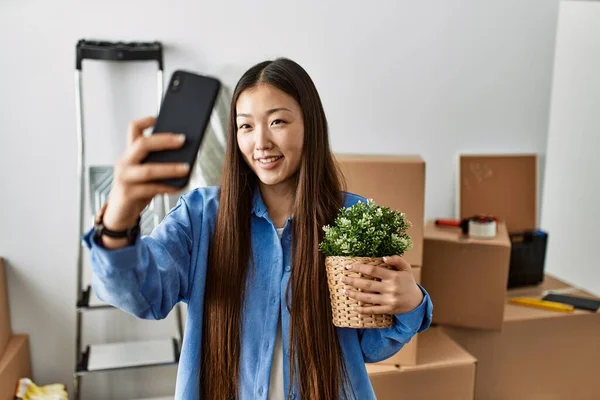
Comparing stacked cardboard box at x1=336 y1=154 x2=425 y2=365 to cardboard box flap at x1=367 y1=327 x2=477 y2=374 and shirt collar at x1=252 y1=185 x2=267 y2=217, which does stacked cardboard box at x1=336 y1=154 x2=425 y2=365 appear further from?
shirt collar at x1=252 y1=185 x2=267 y2=217

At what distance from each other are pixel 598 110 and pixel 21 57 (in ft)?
8.92

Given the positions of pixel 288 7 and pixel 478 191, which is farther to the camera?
pixel 478 191

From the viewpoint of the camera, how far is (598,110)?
3.40 m

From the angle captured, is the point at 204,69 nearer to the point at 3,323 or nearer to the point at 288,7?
the point at 288,7

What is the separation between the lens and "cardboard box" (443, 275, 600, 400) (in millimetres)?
2525

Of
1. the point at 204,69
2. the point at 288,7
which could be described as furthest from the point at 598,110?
the point at 204,69

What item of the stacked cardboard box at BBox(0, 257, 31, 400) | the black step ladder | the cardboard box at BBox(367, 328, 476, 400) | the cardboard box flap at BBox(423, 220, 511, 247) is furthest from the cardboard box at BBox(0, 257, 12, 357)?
the cardboard box flap at BBox(423, 220, 511, 247)

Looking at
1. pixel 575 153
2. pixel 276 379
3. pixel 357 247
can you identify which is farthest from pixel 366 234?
pixel 575 153

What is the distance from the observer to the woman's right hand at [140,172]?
83cm

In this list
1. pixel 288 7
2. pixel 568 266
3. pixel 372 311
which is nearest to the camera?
pixel 372 311

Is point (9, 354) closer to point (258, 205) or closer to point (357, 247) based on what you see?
point (258, 205)

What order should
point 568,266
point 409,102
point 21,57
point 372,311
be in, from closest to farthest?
point 372,311, point 21,57, point 409,102, point 568,266

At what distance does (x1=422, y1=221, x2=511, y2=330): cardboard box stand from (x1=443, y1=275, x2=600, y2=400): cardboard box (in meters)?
0.08

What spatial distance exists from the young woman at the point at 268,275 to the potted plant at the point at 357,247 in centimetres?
3
